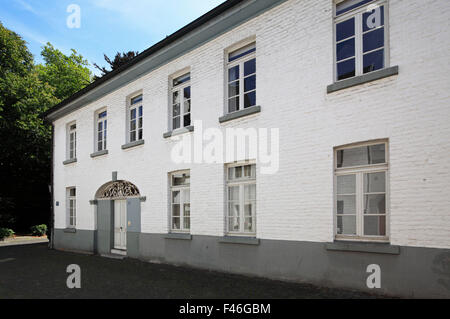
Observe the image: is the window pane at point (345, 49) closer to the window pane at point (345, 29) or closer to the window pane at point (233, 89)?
the window pane at point (345, 29)

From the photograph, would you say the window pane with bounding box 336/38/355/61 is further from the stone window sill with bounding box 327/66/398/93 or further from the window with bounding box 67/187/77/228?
the window with bounding box 67/187/77/228

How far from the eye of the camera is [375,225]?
699 cm

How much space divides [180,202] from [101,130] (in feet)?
19.6

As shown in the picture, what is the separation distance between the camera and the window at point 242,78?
938 centimetres

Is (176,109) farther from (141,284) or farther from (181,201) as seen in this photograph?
(141,284)

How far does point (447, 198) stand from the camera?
6.02m

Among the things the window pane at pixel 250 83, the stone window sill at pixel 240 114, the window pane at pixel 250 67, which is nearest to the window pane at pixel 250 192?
the stone window sill at pixel 240 114

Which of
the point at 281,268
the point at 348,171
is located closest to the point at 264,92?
the point at 348,171

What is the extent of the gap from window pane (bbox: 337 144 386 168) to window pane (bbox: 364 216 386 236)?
3.48 feet

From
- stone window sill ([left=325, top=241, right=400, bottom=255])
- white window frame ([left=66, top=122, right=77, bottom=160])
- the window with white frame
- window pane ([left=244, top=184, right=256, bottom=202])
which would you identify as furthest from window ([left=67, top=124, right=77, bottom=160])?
stone window sill ([left=325, top=241, right=400, bottom=255])

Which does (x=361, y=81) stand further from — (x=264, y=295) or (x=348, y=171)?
(x=264, y=295)

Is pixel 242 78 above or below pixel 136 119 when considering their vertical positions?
above

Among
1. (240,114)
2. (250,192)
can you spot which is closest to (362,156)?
A: (250,192)

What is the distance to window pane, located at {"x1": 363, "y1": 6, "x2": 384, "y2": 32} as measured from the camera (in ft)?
23.3
